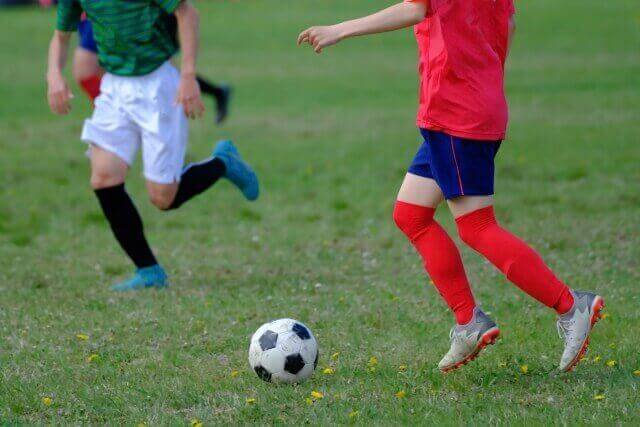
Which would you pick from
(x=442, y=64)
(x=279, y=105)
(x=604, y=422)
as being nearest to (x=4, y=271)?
(x=442, y=64)

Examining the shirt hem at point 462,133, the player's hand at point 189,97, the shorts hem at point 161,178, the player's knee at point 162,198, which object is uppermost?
the shirt hem at point 462,133

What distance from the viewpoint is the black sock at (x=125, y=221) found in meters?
6.62

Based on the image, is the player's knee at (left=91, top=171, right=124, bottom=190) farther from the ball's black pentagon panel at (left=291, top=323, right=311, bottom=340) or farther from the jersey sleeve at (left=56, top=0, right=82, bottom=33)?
the ball's black pentagon panel at (left=291, top=323, right=311, bottom=340)

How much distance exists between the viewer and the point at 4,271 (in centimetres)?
734

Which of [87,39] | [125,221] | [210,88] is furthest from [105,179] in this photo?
[210,88]

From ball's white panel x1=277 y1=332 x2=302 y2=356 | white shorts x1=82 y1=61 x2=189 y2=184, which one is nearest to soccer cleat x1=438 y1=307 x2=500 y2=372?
ball's white panel x1=277 y1=332 x2=302 y2=356

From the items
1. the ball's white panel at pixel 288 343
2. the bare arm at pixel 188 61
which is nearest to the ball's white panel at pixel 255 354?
the ball's white panel at pixel 288 343

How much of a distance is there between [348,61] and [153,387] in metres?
17.8

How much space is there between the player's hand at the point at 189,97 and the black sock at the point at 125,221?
0.72 m

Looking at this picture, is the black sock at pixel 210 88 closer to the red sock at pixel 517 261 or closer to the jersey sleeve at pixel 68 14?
the jersey sleeve at pixel 68 14

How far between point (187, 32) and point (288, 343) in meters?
2.41

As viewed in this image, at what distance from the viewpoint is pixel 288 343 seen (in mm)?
4719

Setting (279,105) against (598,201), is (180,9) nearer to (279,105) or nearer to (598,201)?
(598,201)

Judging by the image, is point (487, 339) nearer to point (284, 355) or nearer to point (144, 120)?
point (284, 355)
